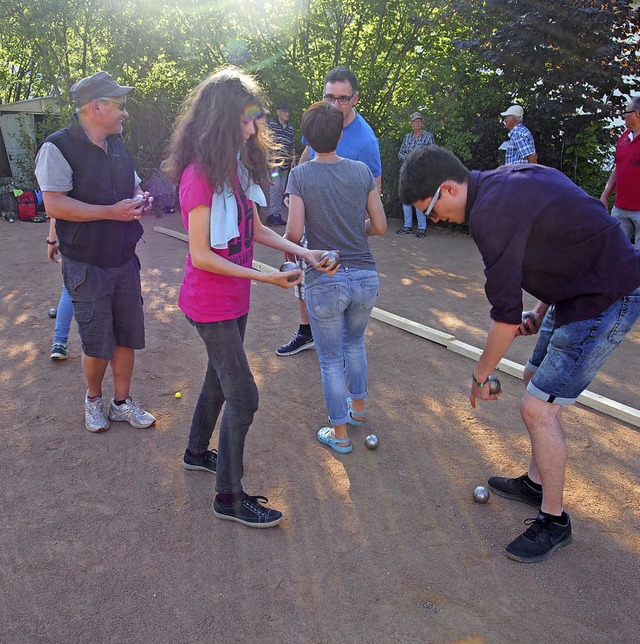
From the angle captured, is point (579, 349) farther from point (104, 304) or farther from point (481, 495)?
point (104, 304)

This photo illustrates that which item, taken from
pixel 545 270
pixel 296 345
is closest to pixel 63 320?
pixel 296 345

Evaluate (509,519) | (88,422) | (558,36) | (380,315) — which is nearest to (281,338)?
(380,315)

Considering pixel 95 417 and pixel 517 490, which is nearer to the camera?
pixel 517 490

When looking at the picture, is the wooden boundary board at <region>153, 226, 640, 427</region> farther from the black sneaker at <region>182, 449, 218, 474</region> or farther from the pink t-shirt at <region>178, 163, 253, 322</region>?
the black sneaker at <region>182, 449, 218, 474</region>

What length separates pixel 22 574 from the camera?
272 centimetres

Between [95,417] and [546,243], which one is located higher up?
[546,243]

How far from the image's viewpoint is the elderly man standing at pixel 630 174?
6152 millimetres

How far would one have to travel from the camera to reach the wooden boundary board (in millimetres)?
4137

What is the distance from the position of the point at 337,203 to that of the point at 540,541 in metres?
2.09

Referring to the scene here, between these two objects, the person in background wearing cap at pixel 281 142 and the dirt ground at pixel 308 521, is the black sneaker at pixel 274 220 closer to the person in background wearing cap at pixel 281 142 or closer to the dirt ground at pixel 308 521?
the person in background wearing cap at pixel 281 142

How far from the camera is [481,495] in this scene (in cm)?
328

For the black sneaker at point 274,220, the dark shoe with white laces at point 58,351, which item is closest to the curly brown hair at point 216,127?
the dark shoe with white laces at point 58,351

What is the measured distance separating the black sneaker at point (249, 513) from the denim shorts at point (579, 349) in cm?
147

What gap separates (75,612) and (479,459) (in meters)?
2.41
